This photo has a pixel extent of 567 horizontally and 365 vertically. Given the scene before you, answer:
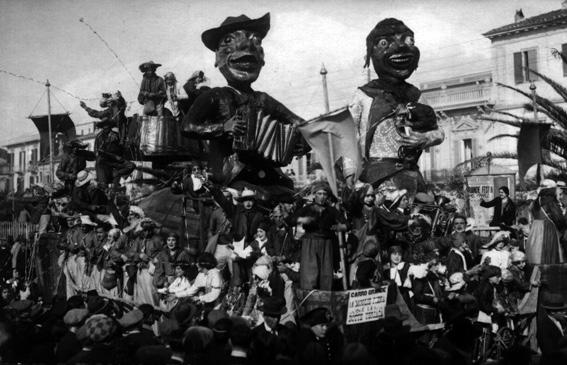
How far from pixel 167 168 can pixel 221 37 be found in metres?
3.96

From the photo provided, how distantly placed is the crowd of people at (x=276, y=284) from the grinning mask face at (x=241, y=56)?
74.0 inches

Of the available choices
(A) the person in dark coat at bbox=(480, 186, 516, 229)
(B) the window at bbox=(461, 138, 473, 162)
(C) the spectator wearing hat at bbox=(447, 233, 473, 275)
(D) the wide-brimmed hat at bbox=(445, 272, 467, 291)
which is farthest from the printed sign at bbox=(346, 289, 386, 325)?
(B) the window at bbox=(461, 138, 473, 162)

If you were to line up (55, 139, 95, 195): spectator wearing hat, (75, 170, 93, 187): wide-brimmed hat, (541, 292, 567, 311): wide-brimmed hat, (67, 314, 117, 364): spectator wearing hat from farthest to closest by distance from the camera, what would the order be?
(55, 139, 95, 195): spectator wearing hat < (75, 170, 93, 187): wide-brimmed hat < (541, 292, 567, 311): wide-brimmed hat < (67, 314, 117, 364): spectator wearing hat

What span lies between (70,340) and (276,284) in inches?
133

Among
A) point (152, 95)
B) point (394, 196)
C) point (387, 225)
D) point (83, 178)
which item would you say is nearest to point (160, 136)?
point (152, 95)

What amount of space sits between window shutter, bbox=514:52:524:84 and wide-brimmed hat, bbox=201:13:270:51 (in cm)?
1991

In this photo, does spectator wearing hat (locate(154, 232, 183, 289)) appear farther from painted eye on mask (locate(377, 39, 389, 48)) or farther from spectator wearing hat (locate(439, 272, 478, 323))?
painted eye on mask (locate(377, 39, 389, 48))

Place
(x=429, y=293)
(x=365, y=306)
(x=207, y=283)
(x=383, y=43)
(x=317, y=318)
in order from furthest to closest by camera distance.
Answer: (x=383, y=43)
(x=207, y=283)
(x=429, y=293)
(x=365, y=306)
(x=317, y=318)

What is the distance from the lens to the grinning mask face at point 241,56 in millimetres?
11805

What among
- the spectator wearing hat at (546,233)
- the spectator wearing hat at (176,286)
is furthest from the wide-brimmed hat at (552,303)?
the spectator wearing hat at (176,286)

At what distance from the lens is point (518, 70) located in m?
30.7

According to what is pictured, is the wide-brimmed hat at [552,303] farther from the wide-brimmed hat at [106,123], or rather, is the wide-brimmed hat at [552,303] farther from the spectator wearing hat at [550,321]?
the wide-brimmed hat at [106,123]

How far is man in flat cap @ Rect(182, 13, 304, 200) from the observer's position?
1174 centimetres

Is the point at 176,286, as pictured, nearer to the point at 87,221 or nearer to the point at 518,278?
the point at 518,278
